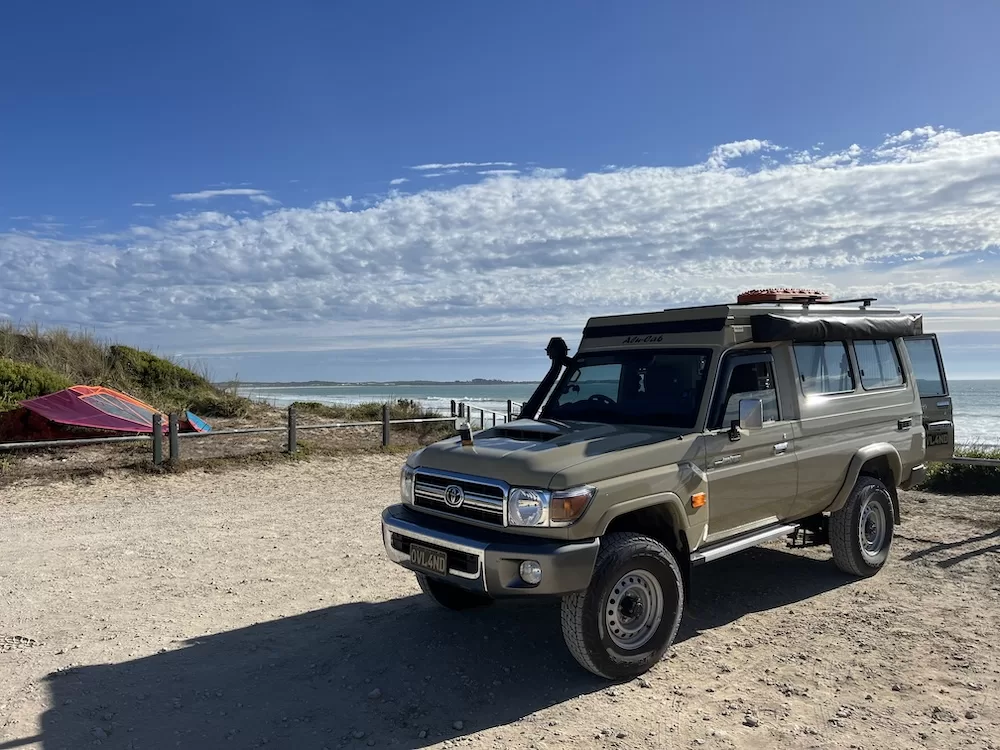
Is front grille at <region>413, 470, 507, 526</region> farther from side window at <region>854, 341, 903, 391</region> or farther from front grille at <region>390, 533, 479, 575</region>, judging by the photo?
side window at <region>854, 341, 903, 391</region>

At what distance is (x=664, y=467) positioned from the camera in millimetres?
4777

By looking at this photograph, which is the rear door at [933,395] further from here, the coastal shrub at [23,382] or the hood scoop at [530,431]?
the coastal shrub at [23,382]

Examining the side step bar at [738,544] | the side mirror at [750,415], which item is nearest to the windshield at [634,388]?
the side mirror at [750,415]

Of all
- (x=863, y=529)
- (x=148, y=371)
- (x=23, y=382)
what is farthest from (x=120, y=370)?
(x=863, y=529)

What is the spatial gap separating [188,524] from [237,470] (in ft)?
13.9

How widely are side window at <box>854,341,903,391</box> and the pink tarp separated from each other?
39.4 ft

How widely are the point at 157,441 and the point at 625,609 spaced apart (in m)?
10.8

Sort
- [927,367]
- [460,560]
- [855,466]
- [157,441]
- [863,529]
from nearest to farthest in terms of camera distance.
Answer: [460,560], [855,466], [863,529], [927,367], [157,441]

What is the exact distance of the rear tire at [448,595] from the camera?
576 centimetres

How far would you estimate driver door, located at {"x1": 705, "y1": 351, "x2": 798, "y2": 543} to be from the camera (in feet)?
17.0

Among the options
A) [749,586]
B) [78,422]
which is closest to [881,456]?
[749,586]

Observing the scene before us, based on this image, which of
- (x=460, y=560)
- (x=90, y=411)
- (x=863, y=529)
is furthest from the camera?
(x=90, y=411)

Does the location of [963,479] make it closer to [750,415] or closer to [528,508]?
[750,415]

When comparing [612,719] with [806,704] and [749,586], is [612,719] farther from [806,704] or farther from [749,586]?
[749,586]
